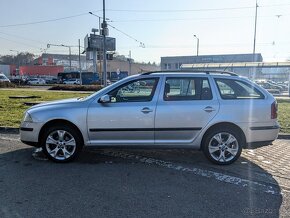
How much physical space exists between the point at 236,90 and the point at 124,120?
82.7 inches

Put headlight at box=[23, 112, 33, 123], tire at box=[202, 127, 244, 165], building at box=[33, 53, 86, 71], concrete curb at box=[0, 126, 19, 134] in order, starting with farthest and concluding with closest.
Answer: building at box=[33, 53, 86, 71] → concrete curb at box=[0, 126, 19, 134] → headlight at box=[23, 112, 33, 123] → tire at box=[202, 127, 244, 165]

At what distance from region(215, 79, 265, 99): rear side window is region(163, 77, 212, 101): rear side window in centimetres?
26

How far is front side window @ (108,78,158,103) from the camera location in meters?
5.81

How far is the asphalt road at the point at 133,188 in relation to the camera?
3895 mm

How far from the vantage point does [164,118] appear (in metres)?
5.68

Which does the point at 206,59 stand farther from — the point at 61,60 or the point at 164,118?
the point at 164,118

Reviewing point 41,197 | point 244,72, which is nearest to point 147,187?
point 41,197

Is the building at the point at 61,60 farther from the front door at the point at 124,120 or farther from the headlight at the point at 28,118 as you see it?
the front door at the point at 124,120

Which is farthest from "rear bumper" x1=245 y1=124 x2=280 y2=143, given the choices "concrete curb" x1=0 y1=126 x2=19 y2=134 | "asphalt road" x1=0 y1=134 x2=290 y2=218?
"concrete curb" x1=0 y1=126 x2=19 y2=134

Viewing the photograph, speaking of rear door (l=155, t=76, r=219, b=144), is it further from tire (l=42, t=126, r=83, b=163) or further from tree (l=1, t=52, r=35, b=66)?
tree (l=1, t=52, r=35, b=66)

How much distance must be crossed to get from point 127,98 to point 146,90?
15.5 inches

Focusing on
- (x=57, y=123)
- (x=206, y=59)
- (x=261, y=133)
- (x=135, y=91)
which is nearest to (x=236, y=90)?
(x=261, y=133)

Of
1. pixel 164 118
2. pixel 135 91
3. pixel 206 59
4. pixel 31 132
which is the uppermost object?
pixel 206 59

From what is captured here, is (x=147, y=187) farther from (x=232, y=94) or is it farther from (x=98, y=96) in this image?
(x=232, y=94)
